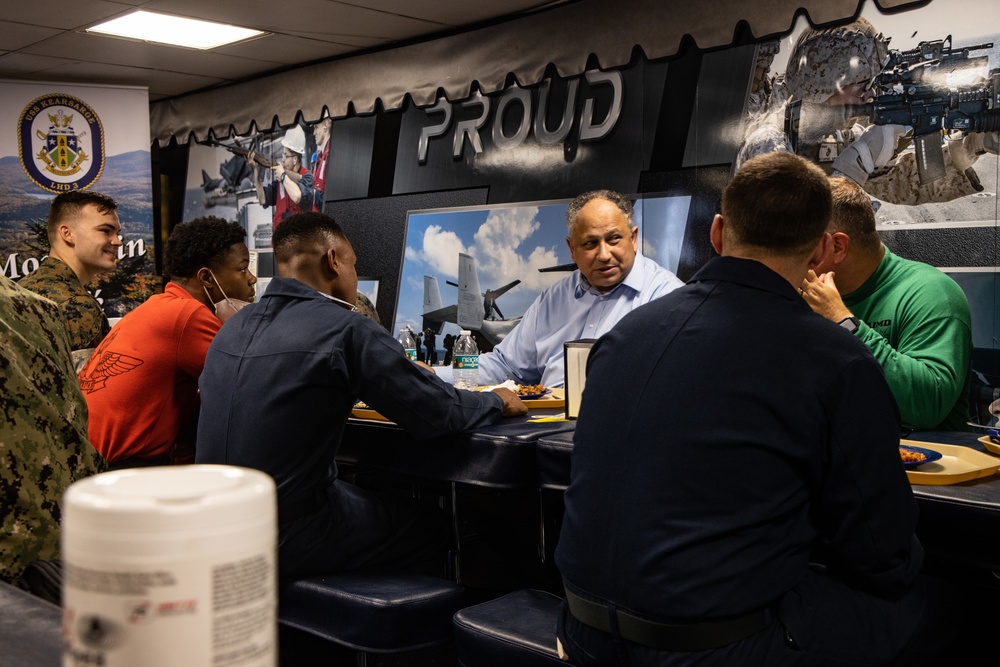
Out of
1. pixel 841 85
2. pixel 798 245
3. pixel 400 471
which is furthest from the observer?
pixel 841 85

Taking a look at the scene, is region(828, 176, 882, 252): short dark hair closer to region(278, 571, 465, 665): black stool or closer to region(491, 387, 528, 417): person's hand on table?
region(491, 387, 528, 417): person's hand on table

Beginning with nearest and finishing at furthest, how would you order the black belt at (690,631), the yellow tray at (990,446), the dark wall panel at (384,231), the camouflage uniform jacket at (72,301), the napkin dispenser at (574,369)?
the black belt at (690,631)
the yellow tray at (990,446)
the napkin dispenser at (574,369)
the camouflage uniform jacket at (72,301)
the dark wall panel at (384,231)

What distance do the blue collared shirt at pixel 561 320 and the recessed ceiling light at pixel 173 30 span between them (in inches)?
108

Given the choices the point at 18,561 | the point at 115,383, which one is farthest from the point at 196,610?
the point at 115,383

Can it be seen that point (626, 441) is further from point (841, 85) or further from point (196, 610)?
point (841, 85)

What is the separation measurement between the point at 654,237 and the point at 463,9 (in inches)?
69.0

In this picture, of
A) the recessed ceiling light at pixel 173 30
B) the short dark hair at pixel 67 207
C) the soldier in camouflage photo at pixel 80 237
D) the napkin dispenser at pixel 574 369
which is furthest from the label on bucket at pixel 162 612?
the recessed ceiling light at pixel 173 30

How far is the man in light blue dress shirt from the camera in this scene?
3.87m

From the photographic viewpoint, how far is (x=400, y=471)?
2.58 meters

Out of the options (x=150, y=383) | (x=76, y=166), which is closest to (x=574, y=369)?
(x=150, y=383)

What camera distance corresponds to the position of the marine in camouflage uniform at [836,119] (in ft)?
11.7

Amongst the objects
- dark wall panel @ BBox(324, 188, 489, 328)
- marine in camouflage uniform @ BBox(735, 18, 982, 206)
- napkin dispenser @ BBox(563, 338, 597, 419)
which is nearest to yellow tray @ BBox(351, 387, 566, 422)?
napkin dispenser @ BBox(563, 338, 597, 419)

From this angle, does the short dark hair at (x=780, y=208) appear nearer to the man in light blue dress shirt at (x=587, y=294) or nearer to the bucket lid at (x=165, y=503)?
the bucket lid at (x=165, y=503)

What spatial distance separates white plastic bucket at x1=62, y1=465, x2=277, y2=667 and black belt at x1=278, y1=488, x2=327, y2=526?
6.46ft
